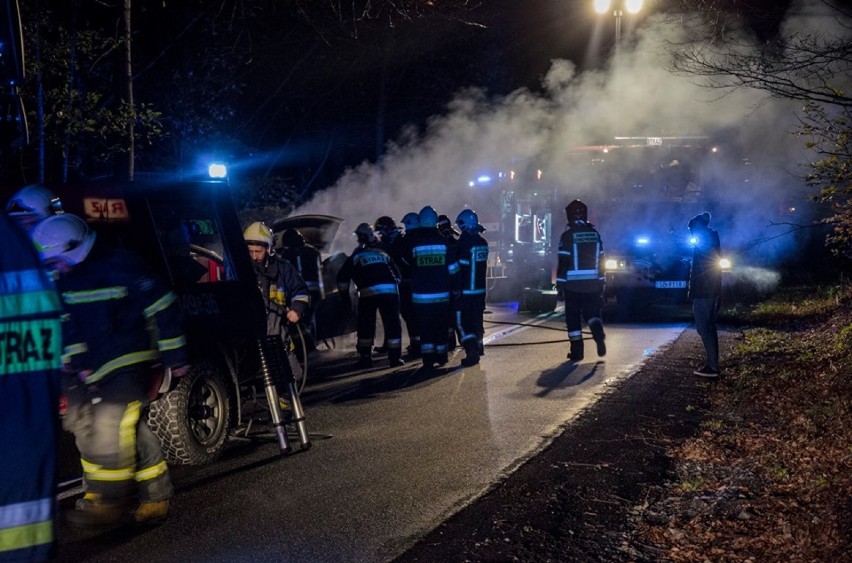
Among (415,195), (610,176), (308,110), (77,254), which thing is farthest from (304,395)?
(415,195)

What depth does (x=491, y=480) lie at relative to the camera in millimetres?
5266

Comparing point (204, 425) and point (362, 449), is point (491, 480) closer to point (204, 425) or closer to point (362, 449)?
point (362, 449)

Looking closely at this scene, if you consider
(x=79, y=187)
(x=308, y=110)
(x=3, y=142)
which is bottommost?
(x=79, y=187)

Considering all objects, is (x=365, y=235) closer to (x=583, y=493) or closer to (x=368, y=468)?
(x=368, y=468)

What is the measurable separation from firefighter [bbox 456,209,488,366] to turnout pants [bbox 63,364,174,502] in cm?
608

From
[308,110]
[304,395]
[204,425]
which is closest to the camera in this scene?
[204,425]

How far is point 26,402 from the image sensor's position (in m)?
2.21

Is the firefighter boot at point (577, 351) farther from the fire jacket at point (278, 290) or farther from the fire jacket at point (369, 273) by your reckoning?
the fire jacket at point (278, 290)

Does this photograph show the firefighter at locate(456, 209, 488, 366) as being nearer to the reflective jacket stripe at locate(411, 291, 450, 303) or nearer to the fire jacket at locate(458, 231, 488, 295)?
the fire jacket at locate(458, 231, 488, 295)

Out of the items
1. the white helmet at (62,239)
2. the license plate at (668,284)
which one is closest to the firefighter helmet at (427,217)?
the white helmet at (62,239)

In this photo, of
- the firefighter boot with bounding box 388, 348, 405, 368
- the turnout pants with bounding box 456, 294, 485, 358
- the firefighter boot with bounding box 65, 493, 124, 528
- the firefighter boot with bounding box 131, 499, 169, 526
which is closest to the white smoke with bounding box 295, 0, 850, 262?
the turnout pants with bounding box 456, 294, 485, 358

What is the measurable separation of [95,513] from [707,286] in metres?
6.51

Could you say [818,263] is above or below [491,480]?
above

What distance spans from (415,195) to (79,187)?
72.3 ft
